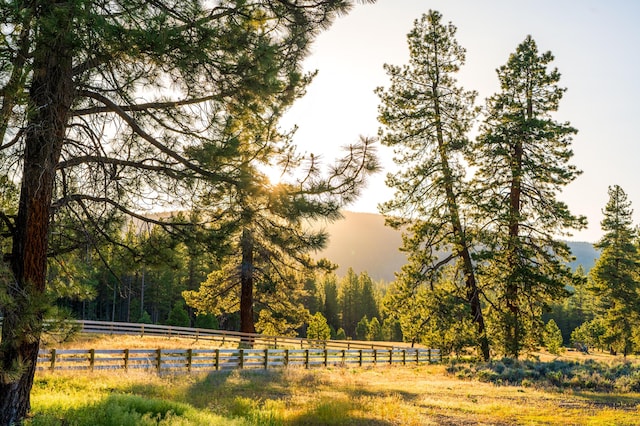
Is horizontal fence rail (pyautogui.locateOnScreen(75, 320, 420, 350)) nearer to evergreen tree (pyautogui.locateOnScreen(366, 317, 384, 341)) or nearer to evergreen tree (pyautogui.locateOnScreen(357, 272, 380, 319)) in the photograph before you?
evergreen tree (pyautogui.locateOnScreen(366, 317, 384, 341))

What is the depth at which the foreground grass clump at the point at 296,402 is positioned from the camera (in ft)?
33.1

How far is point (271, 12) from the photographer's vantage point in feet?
32.7

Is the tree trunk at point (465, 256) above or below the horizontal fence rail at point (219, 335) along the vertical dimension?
above

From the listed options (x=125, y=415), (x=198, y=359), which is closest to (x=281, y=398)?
(x=125, y=415)

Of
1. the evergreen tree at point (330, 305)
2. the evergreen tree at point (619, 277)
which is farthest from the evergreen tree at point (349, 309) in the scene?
the evergreen tree at point (619, 277)

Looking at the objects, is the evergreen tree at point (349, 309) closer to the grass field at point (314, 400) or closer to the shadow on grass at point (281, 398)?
the grass field at point (314, 400)

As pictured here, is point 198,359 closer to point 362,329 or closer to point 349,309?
point 362,329

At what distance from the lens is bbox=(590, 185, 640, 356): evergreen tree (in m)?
45.4

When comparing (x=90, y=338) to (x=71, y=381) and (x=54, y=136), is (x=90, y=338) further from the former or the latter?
(x=54, y=136)

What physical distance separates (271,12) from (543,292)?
802 inches

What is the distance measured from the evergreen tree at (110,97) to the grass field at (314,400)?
7.69ft

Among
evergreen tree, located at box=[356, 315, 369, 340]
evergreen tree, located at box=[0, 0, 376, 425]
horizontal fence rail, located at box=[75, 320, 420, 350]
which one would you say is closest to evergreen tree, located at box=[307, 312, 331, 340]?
horizontal fence rail, located at box=[75, 320, 420, 350]

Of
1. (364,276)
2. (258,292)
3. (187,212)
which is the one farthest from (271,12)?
(364,276)

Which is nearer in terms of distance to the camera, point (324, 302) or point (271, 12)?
point (271, 12)
